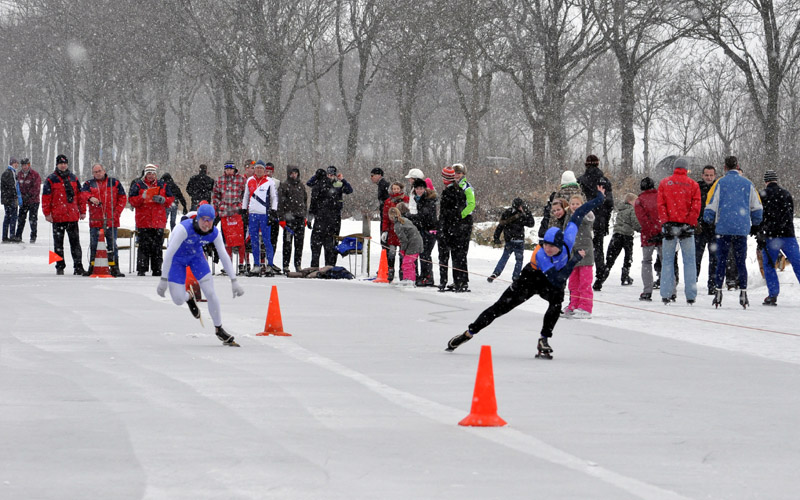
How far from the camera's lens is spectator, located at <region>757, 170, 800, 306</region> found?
16.1 m

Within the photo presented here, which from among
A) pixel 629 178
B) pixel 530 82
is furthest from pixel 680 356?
pixel 530 82

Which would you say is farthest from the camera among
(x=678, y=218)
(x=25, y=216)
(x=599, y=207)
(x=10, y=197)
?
(x=25, y=216)

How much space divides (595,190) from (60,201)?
30.4 feet

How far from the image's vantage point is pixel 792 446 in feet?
22.1

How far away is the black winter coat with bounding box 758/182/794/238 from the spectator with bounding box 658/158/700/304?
976 mm

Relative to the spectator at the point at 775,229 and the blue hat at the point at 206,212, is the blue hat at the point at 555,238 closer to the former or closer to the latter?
the blue hat at the point at 206,212

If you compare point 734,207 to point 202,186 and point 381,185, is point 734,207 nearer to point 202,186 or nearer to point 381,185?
point 381,185

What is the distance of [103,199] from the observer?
66.9 ft

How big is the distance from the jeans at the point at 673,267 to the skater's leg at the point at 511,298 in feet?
19.8

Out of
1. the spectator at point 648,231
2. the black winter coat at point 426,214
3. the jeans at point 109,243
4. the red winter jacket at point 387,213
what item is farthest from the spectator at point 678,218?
the jeans at point 109,243

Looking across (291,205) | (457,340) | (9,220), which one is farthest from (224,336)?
(9,220)

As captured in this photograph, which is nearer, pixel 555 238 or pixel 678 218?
pixel 555 238

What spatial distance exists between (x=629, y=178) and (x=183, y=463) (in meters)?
26.7

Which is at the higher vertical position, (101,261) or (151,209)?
(151,209)
